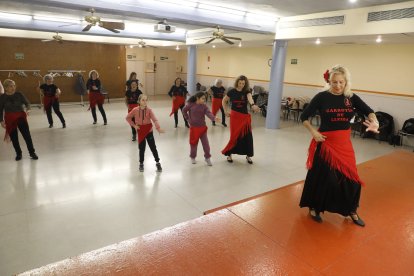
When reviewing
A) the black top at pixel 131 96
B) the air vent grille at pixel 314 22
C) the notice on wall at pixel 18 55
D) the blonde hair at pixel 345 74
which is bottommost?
the black top at pixel 131 96

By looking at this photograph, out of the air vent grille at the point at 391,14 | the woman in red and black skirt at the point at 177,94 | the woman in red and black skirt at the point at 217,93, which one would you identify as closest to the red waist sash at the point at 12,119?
the woman in red and black skirt at the point at 177,94

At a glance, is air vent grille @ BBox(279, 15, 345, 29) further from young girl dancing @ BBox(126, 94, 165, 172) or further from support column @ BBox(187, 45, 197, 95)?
young girl dancing @ BBox(126, 94, 165, 172)

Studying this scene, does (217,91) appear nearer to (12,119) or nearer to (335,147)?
(12,119)

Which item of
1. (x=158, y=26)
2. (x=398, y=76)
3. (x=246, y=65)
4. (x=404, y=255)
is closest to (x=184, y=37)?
(x=246, y=65)

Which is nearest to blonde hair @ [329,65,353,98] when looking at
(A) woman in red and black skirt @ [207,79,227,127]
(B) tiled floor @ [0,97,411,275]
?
(B) tiled floor @ [0,97,411,275]

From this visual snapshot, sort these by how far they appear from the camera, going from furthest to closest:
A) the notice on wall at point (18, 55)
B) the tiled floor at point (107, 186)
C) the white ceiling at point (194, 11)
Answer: the notice on wall at point (18, 55)
the white ceiling at point (194, 11)
the tiled floor at point (107, 186)

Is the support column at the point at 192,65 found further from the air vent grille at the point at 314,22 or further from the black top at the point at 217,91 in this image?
the air vent grille at the point at 314,22

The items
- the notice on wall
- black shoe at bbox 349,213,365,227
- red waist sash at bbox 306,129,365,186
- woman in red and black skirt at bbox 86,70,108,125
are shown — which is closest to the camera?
red waist sash at bbox 306,129,365,186

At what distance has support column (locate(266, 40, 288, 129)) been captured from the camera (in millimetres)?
8008

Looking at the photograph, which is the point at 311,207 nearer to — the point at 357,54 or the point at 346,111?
the point at 346,111

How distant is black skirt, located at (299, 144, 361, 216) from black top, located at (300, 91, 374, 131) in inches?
10.3

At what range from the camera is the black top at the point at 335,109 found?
8.23ft

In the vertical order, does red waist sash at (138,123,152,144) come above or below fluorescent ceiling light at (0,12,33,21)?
below

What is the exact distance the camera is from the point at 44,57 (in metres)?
11.3
